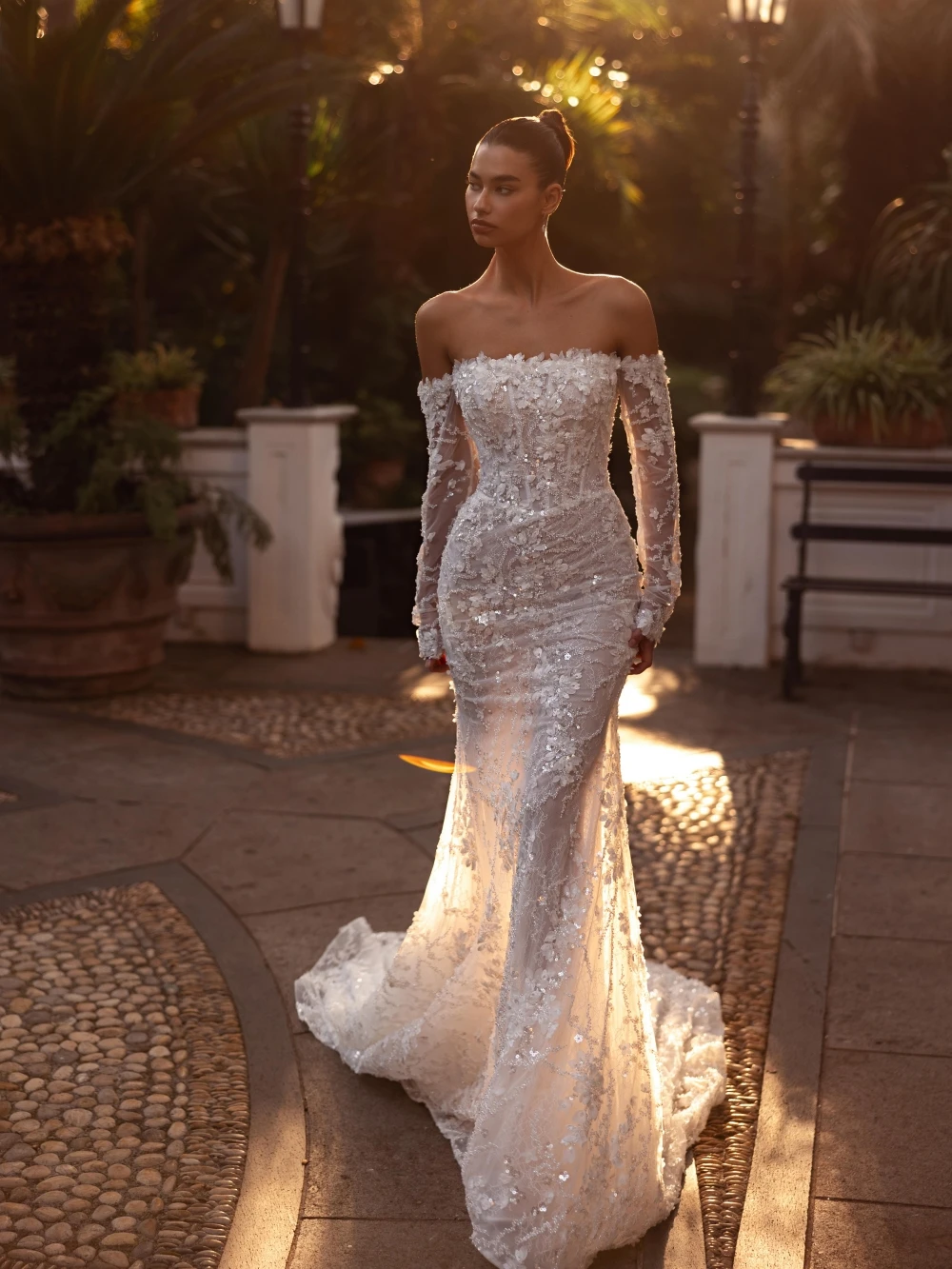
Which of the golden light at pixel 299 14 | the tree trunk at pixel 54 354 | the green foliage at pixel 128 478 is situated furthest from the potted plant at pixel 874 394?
the tree trunk at pixel 54 354

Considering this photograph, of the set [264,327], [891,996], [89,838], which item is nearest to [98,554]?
[89,838]

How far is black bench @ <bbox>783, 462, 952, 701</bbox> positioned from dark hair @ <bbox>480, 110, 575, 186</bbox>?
4.82m

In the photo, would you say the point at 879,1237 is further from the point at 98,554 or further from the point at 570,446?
the point at 98,554

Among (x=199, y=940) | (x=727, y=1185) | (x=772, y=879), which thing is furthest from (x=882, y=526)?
(x=727, y=1185)

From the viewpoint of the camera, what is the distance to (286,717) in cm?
739

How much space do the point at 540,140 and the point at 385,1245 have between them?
2.14 meters

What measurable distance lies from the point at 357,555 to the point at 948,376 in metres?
5.07

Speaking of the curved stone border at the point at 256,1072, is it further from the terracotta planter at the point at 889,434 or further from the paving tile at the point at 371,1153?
the terracotta planter at the point at 889,434

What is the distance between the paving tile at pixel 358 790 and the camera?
5883mm

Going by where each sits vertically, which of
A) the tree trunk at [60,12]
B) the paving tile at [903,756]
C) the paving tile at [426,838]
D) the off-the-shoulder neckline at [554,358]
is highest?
the tree trunk at [60,12]

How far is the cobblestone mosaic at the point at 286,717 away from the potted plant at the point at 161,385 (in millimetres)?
1788

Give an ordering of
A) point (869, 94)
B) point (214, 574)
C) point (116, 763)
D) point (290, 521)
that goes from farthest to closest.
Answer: point (869, 94), point (214, 574), point (290, 521), point (116, 763)

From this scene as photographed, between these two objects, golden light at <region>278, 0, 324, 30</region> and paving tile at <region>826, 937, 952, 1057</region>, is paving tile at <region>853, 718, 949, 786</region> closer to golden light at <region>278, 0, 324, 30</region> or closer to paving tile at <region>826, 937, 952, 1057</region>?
paving tile at <region>826, 937, 952, 1057</region>

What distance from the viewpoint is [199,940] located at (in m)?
4.55
